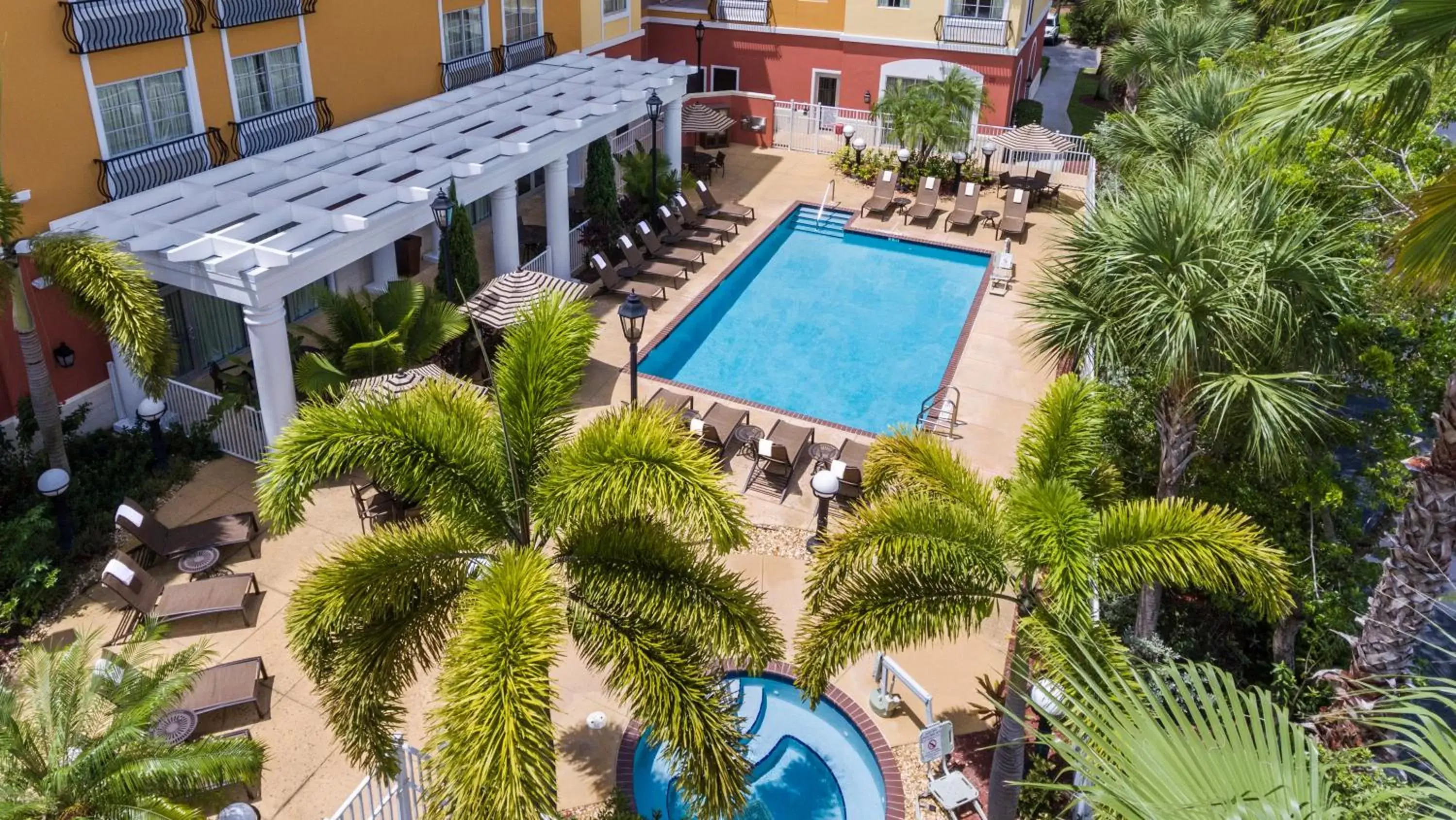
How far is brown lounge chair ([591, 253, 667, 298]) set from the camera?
821 inches

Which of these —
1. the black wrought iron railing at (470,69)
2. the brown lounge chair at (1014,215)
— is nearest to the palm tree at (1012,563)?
the brown lounge chair at (1014,215)

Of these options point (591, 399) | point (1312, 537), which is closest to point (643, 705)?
point (1312, 537)

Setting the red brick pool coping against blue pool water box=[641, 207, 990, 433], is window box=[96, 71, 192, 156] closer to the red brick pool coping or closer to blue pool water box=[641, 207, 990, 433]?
blue pool water box=[641, 207, 990, 433]

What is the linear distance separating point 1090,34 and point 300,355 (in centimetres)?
4608

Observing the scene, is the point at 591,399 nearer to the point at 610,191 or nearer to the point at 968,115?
the point at 610,191

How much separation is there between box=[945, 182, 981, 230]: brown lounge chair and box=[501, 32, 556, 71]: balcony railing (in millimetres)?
11186

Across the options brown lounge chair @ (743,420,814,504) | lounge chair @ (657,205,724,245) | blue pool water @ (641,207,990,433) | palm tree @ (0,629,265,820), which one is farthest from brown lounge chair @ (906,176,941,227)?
palm tree @ (0,629,265,820)

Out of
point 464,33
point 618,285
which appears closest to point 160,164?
point 618,285

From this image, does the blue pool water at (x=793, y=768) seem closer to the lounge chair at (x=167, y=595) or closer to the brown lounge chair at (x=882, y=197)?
the lounge chair at (x=167, y=595)

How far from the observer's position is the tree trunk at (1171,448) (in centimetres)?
1006

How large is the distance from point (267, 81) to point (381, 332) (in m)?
5.97

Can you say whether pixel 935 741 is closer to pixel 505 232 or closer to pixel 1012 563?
pixel 1012 563

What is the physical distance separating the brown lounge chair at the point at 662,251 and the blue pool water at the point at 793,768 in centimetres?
1284

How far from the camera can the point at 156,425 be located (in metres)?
14.3
